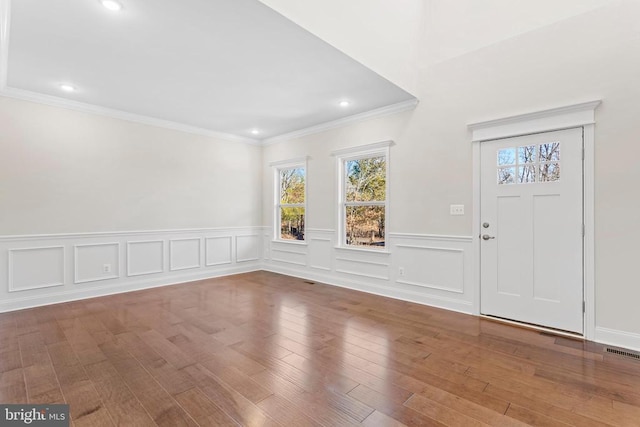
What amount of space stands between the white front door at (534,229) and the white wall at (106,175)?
14.5ft

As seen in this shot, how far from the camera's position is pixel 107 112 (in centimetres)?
440

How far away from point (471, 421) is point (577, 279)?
2113mm

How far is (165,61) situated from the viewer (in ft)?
10.1

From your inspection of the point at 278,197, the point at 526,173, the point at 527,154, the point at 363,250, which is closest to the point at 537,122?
the point at 527,154

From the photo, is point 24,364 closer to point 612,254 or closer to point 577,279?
point 577,279

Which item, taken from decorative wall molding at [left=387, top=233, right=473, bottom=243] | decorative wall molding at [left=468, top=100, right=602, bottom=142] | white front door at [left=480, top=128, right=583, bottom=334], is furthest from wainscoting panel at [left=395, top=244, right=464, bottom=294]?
decorative wall molding at [left=468, top=100, right=602, bottom=142]

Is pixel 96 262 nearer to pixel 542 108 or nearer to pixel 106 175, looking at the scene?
pixel 106 175

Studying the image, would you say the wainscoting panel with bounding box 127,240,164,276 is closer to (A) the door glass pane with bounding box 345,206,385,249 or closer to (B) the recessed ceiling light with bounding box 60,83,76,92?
(B) the recessed ceiling light with bounding box 60,83,76,92

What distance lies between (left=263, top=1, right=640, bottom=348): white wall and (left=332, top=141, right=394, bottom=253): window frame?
111mm

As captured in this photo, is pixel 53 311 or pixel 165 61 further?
pixel 53 311

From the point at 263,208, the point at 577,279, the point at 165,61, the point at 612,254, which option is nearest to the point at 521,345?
the point at 577,279

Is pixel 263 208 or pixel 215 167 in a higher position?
pixel 215 167

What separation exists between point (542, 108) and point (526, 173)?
0.66 meters

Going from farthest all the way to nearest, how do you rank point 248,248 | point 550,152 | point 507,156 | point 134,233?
point 248,248 → point 134,233 → point 507,156 → point 550,152
